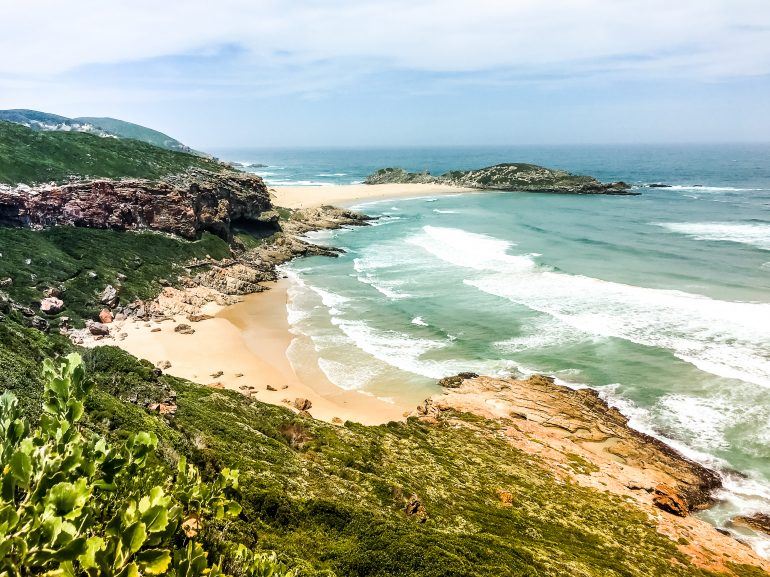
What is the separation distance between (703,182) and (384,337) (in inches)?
4590

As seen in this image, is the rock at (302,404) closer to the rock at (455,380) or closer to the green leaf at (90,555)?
the rock at (455,380)

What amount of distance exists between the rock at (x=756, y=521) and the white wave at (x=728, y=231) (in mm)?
44443

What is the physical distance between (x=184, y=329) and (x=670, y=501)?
92.7 ft

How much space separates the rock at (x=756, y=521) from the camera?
678 inches

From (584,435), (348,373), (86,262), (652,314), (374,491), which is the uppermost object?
(86,262)

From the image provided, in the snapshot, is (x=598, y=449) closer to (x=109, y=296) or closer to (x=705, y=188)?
(x=109, y=296)

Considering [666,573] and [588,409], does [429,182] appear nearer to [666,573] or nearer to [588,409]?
[588,409]

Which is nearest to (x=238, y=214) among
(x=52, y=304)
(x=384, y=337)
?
(x=52, y=304)

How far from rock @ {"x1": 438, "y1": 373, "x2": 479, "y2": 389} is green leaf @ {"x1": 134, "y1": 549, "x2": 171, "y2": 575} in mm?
23676

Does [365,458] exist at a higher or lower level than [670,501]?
higher

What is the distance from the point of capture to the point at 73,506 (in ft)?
10.1

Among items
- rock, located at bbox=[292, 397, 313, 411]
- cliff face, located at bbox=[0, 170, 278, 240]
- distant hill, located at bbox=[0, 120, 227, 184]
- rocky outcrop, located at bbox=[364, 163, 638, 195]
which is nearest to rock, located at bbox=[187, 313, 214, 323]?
rock, located at bbox=[292, 397, 313, 411]

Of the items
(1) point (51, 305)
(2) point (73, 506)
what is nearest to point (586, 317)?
(1) point (51, 305)

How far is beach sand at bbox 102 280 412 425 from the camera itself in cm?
2410
